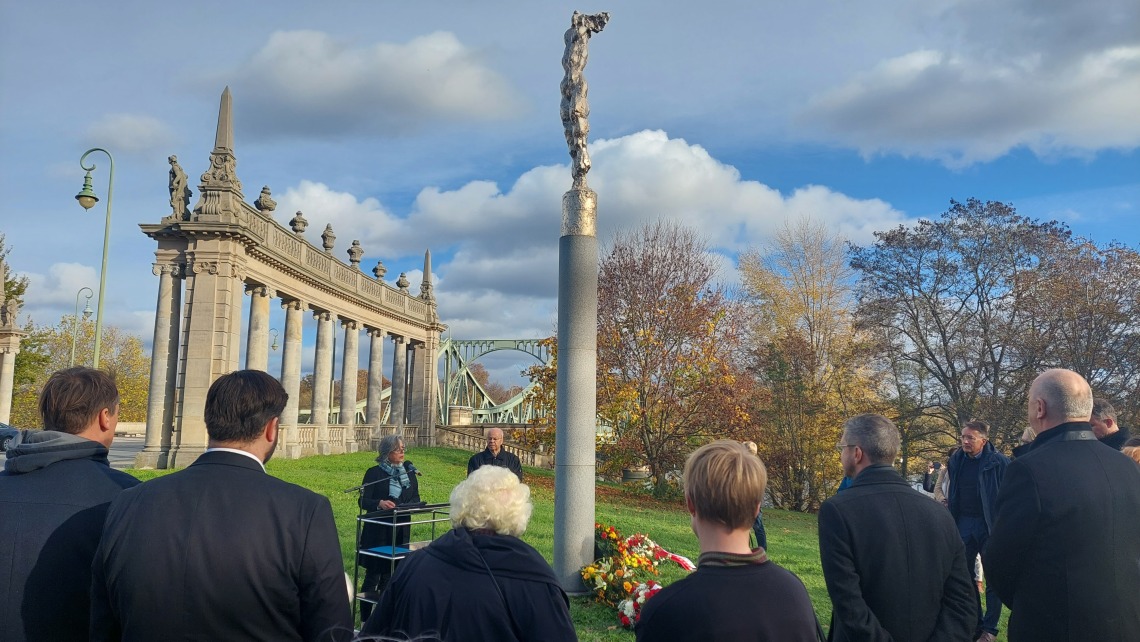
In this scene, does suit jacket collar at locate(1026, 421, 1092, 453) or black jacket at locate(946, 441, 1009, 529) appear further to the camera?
black jacket at locate(946, 441, 1009, 529)

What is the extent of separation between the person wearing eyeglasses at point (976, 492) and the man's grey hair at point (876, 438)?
4.14 m

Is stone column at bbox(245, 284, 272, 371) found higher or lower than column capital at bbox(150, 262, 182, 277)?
lower

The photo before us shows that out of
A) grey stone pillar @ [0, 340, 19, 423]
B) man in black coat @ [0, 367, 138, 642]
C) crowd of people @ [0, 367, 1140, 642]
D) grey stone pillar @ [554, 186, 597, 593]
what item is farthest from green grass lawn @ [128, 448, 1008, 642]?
grey stone pillar @ [0, 340, 19, 423]

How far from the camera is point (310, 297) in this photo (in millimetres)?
29250

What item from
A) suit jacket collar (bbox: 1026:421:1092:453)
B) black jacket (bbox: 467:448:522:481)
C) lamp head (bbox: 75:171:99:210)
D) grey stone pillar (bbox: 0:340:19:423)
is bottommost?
black jacket (bbox: 467:448:522:481)

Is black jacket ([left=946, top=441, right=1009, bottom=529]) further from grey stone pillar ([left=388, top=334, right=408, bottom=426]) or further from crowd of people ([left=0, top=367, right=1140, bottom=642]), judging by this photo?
grey stone pillar ([left=388, top=334, right=408, bottom=426])

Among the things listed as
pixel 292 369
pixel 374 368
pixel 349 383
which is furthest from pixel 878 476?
pixel 374 368

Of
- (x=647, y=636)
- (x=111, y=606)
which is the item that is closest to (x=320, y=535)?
(x=111, y=606)

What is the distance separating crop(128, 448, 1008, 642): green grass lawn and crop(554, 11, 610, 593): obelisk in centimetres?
65

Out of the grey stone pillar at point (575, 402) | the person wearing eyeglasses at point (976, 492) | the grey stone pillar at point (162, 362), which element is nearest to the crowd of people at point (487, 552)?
the person wearing eyeglasses at point (976, 492)

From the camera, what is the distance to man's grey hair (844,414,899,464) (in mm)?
3621

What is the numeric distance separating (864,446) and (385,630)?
2.29 m

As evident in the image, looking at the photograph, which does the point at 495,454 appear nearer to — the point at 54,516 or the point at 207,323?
the point at 54,516

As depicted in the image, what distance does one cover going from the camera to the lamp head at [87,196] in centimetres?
1845
